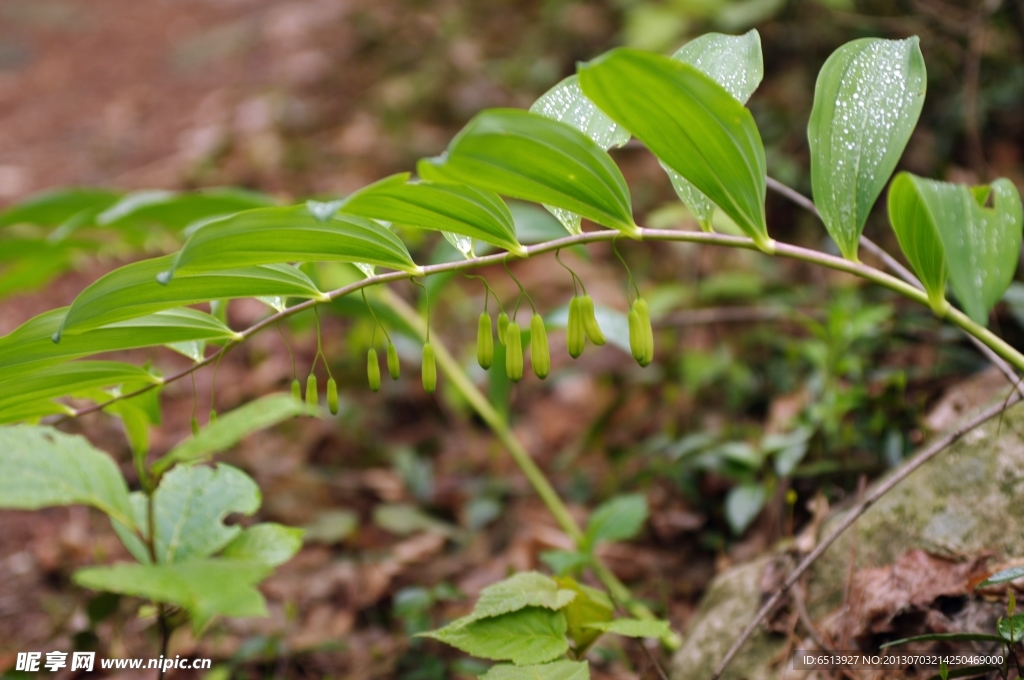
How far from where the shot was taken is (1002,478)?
5.17ft

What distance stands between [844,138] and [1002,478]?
2.91ft

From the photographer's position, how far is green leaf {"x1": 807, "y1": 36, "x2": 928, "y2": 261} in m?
1.23

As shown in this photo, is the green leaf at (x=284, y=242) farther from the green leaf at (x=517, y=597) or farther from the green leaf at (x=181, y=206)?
the green leaf at (x=181, y=206)

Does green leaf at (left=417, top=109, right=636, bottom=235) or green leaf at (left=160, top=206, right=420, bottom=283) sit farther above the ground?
green leaf at (left=417, top=109, right=636, bottom=235)

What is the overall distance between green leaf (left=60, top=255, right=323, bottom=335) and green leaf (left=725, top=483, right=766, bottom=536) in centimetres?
140

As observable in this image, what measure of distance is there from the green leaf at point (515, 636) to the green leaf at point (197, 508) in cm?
49

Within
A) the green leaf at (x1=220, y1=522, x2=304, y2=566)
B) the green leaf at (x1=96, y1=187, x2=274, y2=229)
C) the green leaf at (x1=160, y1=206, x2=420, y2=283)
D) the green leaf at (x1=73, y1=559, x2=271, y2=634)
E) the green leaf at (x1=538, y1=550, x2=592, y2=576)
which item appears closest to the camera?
the green leaf at (x1=73, y1=559, x2=271, y2=634)

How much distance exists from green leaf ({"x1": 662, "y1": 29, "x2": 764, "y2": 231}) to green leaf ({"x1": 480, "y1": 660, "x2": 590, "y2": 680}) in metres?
0.84

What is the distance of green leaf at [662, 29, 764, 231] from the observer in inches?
51.2

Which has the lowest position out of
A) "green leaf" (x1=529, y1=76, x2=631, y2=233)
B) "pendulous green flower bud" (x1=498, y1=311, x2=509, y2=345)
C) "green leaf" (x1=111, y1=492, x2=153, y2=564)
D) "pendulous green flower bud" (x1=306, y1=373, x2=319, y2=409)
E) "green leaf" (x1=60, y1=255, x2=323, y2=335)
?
"green leaf" (x1=111, y1=492, x2=153, y2=564)

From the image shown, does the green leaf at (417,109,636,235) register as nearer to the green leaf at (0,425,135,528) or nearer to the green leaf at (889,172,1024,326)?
the green leaf at (889,172,1024,326)

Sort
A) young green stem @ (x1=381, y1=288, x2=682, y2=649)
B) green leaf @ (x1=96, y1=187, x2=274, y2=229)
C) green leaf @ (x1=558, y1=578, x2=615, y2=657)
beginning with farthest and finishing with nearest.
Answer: green leaf @ (x1=96, y1=187, x2=274, y2=229), young green stem @ (x1=381, y1=288, x2=682, y2=649), green leaf @ (x1=558, y1=578, x2=615, y2=657)

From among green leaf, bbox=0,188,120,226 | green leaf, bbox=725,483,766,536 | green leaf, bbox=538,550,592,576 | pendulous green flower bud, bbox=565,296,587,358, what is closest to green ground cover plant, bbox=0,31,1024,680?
pendulous green flower bud, bbox=565,296,587,358

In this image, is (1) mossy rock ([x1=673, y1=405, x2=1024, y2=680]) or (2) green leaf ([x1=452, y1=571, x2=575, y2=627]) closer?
(2) green leaf ([x1=452, y1=571, x2=575, y2=627])
